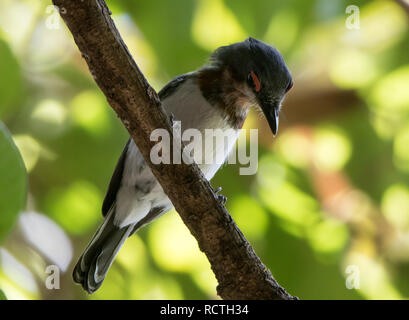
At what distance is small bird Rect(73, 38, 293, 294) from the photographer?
260cm

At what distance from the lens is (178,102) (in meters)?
2.62

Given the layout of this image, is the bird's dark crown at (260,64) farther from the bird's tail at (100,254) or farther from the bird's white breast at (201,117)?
the bird's tail at (100,254)

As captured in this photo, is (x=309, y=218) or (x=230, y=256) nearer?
(x=230, y=256)

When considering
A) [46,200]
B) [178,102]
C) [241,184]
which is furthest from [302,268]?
[46,200]

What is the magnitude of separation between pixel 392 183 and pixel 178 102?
1.37 metres

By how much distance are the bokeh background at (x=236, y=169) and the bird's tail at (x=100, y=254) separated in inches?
10.3

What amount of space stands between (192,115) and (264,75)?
37 centimetres

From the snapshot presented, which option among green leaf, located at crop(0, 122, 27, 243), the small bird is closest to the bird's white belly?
the small bird

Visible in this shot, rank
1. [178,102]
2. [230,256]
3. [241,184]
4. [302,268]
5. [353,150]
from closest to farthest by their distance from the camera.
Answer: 1. [230,256]
2. [178,102]
3. [302,268]
4. [241,184]
5. [353,150]

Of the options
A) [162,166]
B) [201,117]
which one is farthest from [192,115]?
[162,166]

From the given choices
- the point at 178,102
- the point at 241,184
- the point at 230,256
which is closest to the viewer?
the point at 230,256

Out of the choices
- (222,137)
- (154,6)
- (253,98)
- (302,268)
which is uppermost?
(154,6)

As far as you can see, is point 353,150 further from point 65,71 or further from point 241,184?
point 65,71

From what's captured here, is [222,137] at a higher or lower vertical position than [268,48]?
lower
